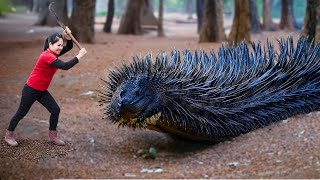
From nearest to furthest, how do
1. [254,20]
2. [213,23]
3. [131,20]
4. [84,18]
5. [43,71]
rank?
1. [43,71]
2. [84,18]
3. [213,23]
4. [131,20]
5. [254,20]

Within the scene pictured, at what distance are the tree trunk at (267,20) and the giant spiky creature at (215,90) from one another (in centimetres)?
1156

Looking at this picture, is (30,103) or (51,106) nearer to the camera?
(30,103)

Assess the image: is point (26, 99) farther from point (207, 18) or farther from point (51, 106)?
point (207, 18)

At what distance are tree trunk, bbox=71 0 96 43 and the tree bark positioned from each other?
3345 millimetres

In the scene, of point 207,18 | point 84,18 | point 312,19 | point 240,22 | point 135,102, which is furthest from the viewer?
point 207,18

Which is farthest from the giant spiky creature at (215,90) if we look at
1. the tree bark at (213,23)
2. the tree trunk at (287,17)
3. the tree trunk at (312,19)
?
the tree trunk at (287,17)

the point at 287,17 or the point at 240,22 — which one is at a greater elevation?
the point at 240,22

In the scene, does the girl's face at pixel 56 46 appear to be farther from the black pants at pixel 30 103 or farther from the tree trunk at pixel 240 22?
the tree trunk at pixel 240 22

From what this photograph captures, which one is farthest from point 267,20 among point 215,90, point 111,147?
point 111,147

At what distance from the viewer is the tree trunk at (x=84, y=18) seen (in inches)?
197

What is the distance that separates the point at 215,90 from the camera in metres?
3.02

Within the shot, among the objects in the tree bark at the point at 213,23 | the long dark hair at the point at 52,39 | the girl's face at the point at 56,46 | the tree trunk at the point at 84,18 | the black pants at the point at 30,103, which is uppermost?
the long dark hair at the point at 52,39

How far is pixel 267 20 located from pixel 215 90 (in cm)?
1318

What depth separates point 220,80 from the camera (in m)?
3.11
